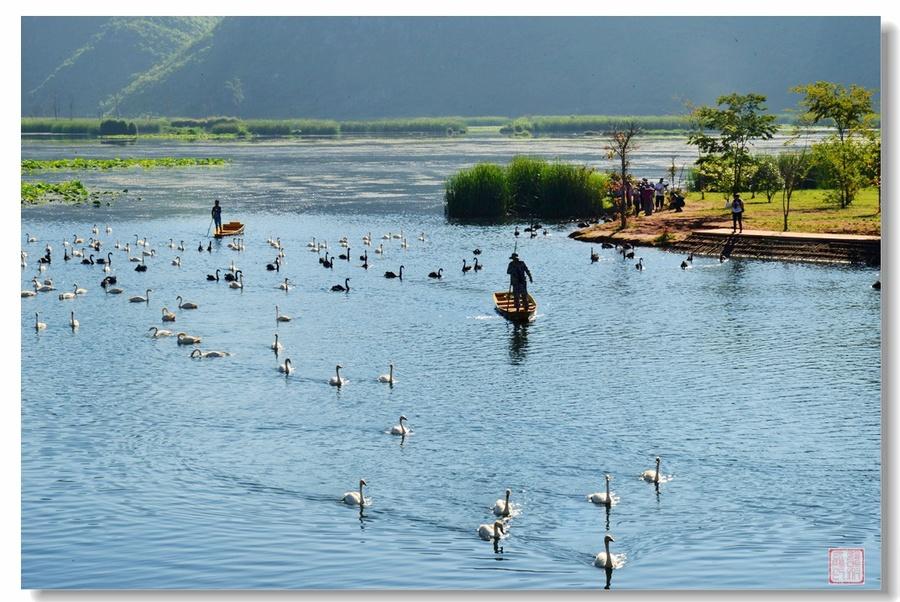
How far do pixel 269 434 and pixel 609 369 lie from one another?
12440 mm

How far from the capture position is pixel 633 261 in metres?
66.6

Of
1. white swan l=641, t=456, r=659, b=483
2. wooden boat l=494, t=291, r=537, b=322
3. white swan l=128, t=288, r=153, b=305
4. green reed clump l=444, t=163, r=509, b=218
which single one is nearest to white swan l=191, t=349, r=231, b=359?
wooden boat l=494, t=291, r=537, b=322

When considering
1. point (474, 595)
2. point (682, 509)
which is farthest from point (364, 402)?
point (474, 595)

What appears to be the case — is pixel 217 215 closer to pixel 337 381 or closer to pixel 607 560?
pixel 337 381

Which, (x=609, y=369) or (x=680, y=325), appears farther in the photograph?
(x=680, y=325)

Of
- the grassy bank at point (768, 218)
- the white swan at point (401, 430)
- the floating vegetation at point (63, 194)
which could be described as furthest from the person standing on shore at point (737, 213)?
the floating vegetation at point (63, 194)

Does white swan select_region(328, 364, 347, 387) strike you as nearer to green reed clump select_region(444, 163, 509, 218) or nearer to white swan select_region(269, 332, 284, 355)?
white swan select_region(269, 332, 284, 355)

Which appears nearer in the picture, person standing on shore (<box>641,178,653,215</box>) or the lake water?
the lake water

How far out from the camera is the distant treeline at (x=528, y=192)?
87750 mm

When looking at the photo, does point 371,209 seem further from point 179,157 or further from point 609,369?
point 179,157

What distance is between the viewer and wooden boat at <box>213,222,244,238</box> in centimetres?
7944

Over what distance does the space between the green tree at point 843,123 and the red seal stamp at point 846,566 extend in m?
51.8

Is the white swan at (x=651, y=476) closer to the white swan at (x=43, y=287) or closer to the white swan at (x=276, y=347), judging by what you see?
the white swan at (x=276, y=347)

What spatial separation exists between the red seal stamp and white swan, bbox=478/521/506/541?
6.38 metres
